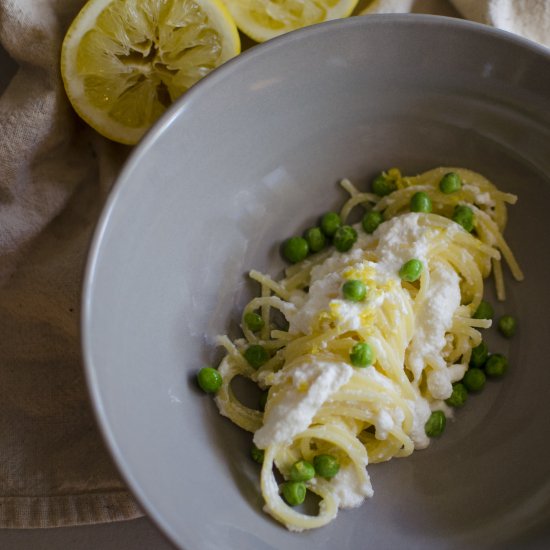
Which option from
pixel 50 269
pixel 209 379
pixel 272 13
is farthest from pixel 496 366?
pixel 50 269

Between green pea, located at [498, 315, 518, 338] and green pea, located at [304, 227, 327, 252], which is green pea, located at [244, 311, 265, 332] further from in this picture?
green pea, located at [498, 315, 518, 338]

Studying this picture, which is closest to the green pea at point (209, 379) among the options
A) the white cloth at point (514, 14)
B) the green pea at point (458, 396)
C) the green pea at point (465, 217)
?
the green pea at point (458, 396)

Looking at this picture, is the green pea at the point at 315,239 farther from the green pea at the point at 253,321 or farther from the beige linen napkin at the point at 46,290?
the beige linen napkin at the point at 46,290

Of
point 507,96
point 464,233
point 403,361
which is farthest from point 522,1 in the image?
point 403,361

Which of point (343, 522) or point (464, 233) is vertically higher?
point (464, 233)

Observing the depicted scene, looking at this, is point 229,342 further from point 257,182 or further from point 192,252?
point 257,182
